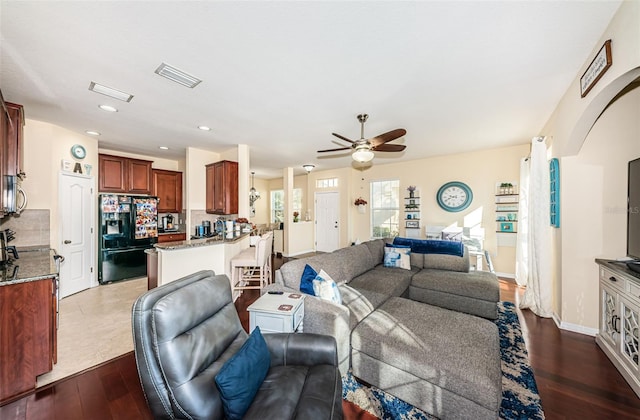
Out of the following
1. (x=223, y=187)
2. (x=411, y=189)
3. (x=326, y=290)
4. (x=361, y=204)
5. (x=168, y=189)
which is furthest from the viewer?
(x=361, y=204)

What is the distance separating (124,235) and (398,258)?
5.10 metres

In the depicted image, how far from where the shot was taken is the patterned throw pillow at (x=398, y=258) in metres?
3.73

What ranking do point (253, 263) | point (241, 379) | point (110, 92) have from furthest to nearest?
point (253, 263) < point (110, 92) < point (241, 379)

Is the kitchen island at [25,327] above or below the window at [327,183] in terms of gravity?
below

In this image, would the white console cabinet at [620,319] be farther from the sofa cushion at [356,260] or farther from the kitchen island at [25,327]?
the kitchen island at [25,327]

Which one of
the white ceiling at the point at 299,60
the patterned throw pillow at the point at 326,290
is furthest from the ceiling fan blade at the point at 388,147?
the patterned throw pillow at the point at 326,290

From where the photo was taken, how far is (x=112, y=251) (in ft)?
14.2

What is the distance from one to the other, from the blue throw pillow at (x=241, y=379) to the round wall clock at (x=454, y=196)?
5375mm

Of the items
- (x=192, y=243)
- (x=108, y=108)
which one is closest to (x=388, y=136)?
(x=192, y=243)

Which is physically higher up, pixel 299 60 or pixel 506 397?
pixel 299 60

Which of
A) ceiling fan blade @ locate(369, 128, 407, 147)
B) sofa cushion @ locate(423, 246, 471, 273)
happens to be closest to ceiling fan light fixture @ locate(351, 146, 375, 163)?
ceiling fan blade @ locate(369, 128, 407, 147)

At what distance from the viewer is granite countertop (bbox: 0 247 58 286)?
1.78m

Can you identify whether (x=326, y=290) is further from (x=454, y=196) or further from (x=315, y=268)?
(x=454, y=196)

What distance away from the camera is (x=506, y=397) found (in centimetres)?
176
